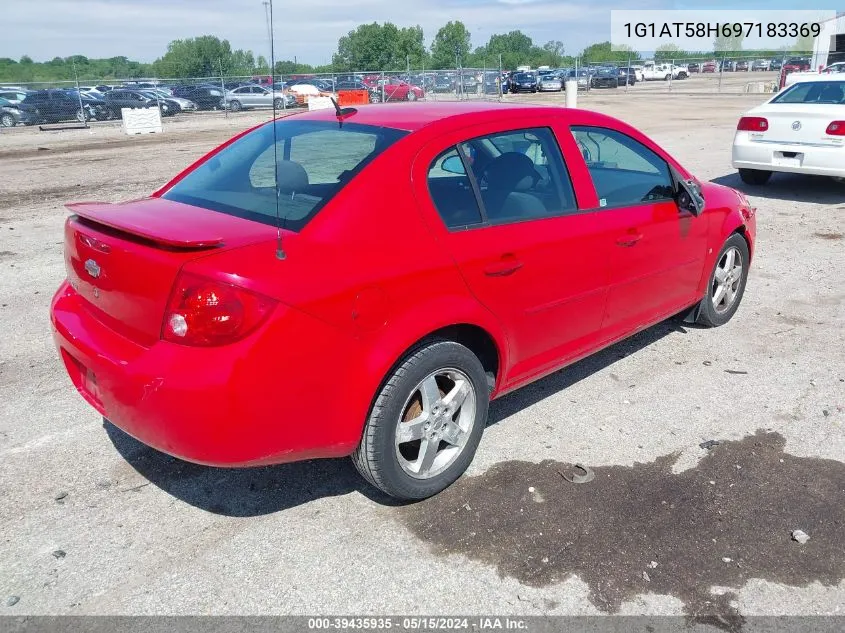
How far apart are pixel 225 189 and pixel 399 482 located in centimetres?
155

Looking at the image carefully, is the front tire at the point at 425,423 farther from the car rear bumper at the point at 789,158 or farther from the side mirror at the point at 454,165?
the car rear bumper at the point at 789,158

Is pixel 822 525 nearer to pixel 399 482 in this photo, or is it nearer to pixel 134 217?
pixel 399 482

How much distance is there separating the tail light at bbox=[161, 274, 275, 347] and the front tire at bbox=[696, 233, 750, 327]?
3.51m

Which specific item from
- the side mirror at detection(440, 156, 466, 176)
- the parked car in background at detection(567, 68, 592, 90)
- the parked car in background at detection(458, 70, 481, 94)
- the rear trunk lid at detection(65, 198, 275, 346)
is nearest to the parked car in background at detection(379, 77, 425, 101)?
the parked car in background at detection(458, 70, 481, 94)

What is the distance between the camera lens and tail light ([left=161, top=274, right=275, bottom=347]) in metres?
2.56

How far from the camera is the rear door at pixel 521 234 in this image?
3189 mm

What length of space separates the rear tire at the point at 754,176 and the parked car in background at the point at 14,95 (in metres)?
25.3

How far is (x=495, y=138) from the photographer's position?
353 centimetres

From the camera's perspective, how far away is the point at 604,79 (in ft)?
167

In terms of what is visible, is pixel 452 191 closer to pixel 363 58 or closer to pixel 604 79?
pixel 604 79

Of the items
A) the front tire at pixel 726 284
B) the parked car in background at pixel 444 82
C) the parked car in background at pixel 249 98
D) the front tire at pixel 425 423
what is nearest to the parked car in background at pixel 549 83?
the parked car in background at pixel 444 82

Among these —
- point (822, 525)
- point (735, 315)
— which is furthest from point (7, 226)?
point (822, 525)

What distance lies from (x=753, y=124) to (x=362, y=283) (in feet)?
Result: 29.7

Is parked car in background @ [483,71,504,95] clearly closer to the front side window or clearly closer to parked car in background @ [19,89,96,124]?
parked car in background @ [19,89,96,124]
